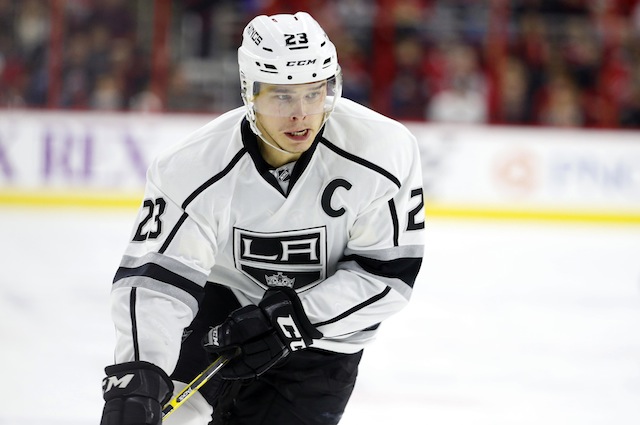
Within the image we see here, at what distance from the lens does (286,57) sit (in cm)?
195

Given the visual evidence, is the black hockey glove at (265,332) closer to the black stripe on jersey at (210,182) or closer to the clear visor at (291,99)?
the black stripe on jersey at (210,182)

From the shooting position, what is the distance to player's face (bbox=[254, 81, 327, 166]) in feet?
6.48

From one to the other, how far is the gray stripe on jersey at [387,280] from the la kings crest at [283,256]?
2.2 inches

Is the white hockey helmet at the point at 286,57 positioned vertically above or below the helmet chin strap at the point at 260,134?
above

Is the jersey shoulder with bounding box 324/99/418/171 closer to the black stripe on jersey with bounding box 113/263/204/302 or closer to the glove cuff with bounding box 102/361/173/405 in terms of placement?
the black stripe on jersey with bounding box 113/263/204/302

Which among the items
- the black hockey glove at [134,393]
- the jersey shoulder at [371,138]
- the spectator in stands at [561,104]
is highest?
the jersey shoulder at [371,138]

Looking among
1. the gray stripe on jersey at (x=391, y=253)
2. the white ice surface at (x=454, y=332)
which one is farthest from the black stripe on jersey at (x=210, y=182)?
the white ice surface at (x=454, y=332)

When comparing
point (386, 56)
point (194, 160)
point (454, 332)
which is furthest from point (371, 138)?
point (386, 56)

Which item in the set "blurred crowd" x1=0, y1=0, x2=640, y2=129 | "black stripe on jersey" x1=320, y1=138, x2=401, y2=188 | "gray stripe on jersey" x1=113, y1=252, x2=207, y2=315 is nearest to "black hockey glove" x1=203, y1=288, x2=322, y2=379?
"gray stripe on jersey" x1=113, y1=252, x2=207, y2=315

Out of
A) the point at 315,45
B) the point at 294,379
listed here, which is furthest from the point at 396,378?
the point at 315,45

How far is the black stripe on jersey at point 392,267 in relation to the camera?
82.8 inches

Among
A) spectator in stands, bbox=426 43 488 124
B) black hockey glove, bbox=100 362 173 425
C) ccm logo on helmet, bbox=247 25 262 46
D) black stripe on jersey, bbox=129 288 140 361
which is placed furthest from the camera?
spectator in stands, bbox=426 43 488 124

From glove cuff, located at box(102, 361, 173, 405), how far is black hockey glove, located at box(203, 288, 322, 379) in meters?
0.18

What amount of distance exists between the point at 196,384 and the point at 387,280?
0.48 m
